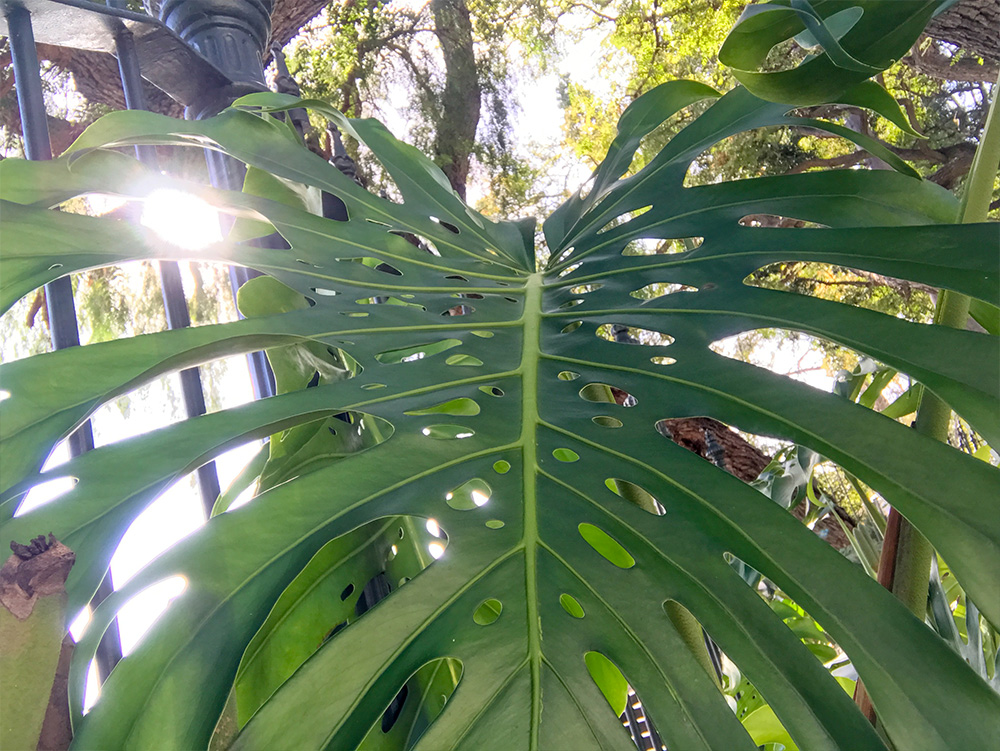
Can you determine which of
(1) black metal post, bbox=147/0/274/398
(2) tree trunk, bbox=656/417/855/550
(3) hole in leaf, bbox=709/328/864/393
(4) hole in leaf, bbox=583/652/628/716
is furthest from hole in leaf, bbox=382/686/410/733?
(3) hole in leaf, bbox=709/328/864/393

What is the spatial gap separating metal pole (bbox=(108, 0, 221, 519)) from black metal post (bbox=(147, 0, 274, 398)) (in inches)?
3.0

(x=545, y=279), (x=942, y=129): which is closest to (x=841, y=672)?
(x=545, y=279)

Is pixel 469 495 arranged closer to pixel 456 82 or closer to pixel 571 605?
pixel 571 605

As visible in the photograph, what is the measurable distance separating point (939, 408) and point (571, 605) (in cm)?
24

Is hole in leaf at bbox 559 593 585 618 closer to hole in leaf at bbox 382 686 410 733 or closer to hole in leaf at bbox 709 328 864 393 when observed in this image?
hole in leaf at bbox 382 686 410 733

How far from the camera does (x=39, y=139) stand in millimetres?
610

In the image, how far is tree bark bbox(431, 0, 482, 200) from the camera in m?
3.46

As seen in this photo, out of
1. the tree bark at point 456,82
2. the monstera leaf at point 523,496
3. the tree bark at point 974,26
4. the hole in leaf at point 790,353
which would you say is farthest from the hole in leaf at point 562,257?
the hole in leaf at point 790,353

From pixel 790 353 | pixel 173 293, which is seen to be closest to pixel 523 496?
pixel 173 293

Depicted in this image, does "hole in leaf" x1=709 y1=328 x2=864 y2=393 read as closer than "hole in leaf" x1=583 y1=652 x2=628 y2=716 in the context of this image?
No

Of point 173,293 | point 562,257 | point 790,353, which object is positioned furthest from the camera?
point 790,353

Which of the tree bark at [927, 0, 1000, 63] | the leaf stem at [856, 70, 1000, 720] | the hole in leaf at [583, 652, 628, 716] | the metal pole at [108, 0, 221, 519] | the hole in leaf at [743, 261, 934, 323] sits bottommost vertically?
the hole in leaf at [583, 652, 628, 716]

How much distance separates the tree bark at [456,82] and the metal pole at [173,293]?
2809mm

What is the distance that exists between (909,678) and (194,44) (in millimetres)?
899
